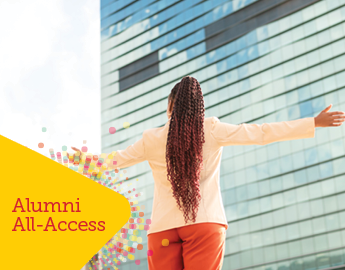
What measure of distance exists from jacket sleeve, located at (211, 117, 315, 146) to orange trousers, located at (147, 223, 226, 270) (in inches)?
22.3

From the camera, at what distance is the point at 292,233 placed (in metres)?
41.3

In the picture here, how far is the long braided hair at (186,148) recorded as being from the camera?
2.79 meters

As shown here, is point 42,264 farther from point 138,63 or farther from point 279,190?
point 138,63

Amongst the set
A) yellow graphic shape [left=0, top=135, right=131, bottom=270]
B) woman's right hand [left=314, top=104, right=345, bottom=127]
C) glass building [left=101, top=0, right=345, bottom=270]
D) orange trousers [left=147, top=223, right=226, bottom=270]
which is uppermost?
glass building [left=101, top=0, right=345, bottom=270]

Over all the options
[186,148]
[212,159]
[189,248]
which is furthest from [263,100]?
[189,248]

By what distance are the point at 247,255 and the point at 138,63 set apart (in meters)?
29.9

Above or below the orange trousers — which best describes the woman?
above

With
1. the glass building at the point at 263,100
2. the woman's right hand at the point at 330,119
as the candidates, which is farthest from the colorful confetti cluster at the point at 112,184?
the glass building at the point at 263,100

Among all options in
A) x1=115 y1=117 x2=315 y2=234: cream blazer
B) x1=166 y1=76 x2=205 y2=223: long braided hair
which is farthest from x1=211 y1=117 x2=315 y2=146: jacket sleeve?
x1=166 y1=76 x2=205 y2=223: long braided hair

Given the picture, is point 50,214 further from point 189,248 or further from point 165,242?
point 189,248

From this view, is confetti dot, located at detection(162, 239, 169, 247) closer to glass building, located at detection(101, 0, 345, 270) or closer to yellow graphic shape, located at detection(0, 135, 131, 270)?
yellow graphic shape, located at detection(0, 135, 131, 270)

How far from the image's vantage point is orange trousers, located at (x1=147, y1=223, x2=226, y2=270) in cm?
273

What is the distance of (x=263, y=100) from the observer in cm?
4731

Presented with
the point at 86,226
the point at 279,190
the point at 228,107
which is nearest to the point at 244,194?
the point at 279,190
